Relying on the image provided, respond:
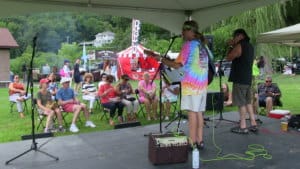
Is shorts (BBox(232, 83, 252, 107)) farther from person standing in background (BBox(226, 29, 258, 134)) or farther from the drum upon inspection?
the drum

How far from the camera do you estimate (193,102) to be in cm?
386

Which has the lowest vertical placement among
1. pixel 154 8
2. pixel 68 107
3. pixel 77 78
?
pixel 68 107

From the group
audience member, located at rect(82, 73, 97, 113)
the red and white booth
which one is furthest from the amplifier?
the red and white booth

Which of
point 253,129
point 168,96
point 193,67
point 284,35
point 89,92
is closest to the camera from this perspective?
point 193,67

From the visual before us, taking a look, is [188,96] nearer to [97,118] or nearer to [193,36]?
[193,36]

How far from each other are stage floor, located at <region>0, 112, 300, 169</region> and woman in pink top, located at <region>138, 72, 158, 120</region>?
4.67 ft

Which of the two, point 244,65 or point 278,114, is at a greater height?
point 244,65

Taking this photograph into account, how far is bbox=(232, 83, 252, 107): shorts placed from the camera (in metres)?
4.82

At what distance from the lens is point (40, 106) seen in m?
5.88

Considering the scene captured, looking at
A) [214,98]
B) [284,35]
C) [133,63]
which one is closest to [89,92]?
[214,98]

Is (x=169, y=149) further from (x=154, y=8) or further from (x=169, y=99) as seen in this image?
(x=169, y=99)

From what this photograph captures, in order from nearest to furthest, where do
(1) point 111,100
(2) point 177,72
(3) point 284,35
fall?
1. (2) point 177,72
2. (3) point 284,35
3. (1) point 111,100

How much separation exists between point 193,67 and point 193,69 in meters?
0.02

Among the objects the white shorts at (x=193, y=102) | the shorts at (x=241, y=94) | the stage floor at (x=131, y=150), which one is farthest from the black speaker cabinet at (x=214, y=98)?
the white shorts at (x=193, y=102)
